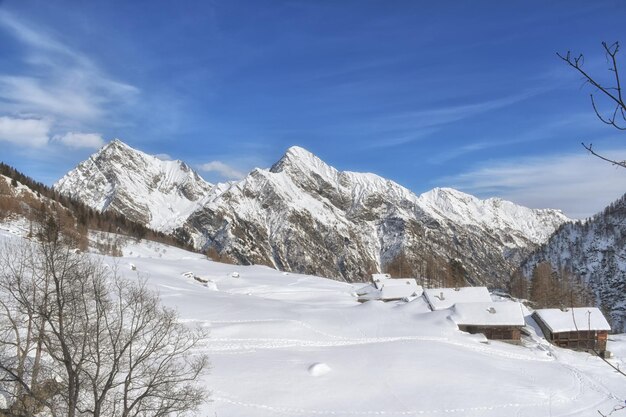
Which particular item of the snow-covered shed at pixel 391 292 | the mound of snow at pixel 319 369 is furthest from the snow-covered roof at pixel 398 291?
the mound of snow at pixel 319 369

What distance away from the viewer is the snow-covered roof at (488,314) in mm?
60938

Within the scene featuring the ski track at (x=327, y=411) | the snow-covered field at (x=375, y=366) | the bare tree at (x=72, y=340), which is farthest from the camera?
the snow-covered field at (x=375, y=366)

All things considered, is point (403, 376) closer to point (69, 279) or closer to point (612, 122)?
point (69, 279)

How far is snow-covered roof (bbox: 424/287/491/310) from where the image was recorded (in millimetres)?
71625

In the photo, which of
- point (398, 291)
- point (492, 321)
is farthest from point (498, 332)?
point (398, 291)

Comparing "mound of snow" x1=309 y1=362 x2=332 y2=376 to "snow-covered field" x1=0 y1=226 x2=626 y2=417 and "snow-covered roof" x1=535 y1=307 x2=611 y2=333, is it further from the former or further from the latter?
"snow-covered roof" x1=535 y1=307 x2=611 y2=333

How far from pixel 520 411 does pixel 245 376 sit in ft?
72.2

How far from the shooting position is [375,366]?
147 ft

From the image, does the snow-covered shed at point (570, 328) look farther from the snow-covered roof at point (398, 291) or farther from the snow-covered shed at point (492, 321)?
the snow-covered roof at point (398, 291)

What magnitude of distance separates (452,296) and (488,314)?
1324 cm

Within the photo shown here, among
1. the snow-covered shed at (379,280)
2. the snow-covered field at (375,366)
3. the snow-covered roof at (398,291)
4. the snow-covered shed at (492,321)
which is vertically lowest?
the snow-covered field at (375,366)

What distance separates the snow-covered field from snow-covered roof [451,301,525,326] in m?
1.93

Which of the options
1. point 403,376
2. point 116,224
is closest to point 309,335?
point 403,376

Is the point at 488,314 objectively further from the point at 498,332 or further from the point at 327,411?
the point at 327,411
